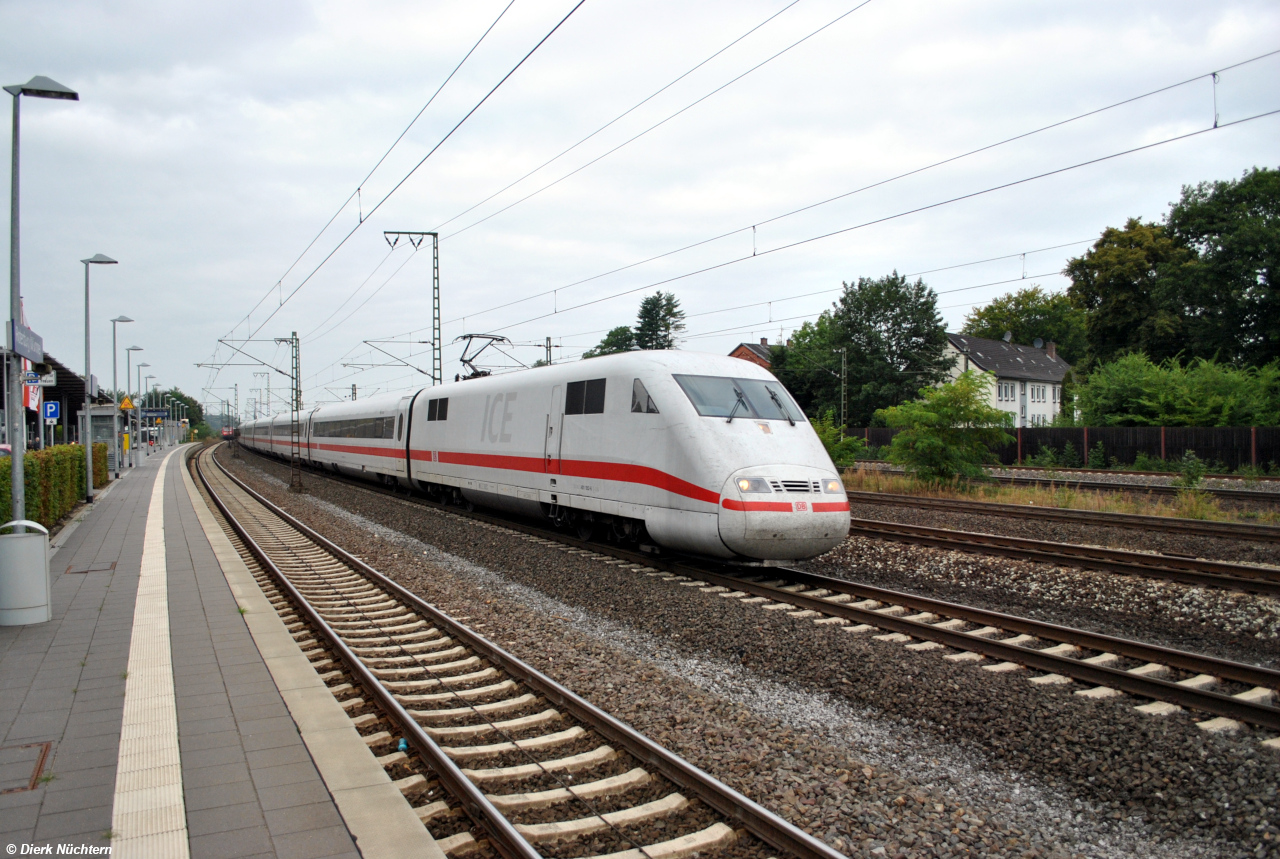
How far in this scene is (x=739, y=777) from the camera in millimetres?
4520

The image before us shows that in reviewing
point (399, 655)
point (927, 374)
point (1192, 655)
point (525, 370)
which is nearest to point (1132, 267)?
point (927, 374)

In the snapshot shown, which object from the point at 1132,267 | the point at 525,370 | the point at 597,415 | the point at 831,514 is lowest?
the point at 831,514

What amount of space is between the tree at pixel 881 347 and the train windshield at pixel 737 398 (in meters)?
43.7

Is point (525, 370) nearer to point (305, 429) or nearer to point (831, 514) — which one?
point (831, 514)

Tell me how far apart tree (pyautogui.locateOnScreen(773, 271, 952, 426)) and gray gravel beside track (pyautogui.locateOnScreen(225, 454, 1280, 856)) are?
1881 inches

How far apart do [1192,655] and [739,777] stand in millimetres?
4262

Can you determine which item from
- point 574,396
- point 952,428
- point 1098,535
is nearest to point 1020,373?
point 952,428

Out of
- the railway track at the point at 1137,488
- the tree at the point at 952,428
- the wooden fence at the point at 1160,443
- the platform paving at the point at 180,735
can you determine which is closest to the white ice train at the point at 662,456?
the platform paving at the point at 180,735

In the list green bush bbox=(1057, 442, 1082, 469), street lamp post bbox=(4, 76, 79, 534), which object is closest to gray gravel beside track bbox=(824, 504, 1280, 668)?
street lamp post bbox=(4, 76, 79, 534)

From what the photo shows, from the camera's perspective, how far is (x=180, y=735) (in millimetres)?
4848

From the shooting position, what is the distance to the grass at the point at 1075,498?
52.2 ft

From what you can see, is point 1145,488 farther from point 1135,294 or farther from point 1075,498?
point 1135,294

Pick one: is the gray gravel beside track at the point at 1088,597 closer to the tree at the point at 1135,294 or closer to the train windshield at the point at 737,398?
the train windshield at the point at 737,398

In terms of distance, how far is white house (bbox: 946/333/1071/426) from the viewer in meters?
65.0
